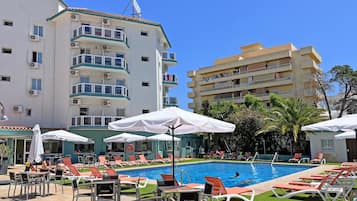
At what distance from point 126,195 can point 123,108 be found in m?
22.2

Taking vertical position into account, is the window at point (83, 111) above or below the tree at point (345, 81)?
below

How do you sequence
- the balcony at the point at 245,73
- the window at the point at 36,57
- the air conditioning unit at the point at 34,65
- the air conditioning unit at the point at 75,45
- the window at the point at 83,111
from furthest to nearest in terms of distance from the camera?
the balcony at the point at 245,73, the window at the point at 36,57, the air conditioning unit at the point at 75,45, the window at the point at 83,111, the air conditioning unit at the point at 34,65

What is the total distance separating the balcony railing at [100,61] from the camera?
30942 millimetres

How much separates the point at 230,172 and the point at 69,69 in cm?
1810

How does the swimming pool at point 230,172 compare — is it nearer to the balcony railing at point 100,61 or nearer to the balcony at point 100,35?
the balcony railing at point 100,61

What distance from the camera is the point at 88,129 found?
2994 centimetres

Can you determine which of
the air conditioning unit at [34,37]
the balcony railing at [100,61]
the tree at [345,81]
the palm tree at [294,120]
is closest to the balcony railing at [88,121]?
the balcony railing at [100,61]

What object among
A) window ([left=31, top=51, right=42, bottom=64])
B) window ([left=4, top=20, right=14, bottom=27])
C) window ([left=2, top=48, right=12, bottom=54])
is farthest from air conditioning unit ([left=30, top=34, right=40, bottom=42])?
window ([left=2, top=48, right=12, bottom=54])

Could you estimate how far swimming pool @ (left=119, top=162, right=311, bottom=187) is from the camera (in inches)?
739

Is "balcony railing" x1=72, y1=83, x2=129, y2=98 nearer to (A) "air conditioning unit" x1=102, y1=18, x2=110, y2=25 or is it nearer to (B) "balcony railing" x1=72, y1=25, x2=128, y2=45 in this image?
(B) "balcony railing" x1=72, y1=25, x2=128, y2=45

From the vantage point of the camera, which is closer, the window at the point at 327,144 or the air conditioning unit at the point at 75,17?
the window at the point at 327,144

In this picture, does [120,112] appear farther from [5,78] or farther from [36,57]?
[5,78]

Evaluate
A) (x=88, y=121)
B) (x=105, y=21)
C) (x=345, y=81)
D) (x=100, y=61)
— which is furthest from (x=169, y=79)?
(x=345, y=81)

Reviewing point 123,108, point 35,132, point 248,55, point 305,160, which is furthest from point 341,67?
point 35,132
